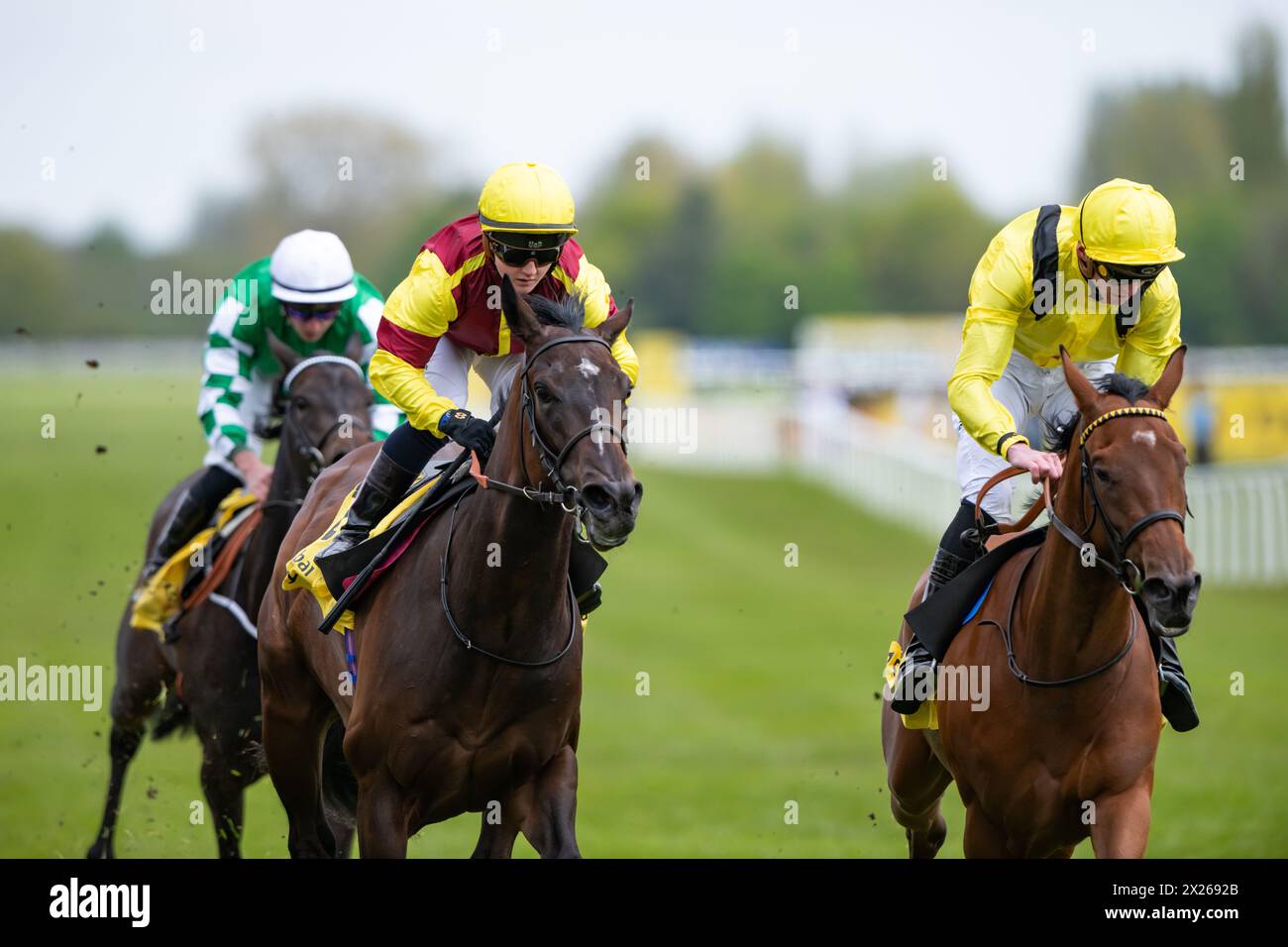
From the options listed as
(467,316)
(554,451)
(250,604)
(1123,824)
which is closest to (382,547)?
(467,316)

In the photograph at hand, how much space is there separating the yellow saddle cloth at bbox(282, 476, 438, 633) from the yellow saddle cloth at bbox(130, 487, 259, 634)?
1837mm

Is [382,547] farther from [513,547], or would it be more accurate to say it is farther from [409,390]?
[513,547]

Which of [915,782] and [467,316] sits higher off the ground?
[467,316]

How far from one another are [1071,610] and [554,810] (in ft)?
5.90

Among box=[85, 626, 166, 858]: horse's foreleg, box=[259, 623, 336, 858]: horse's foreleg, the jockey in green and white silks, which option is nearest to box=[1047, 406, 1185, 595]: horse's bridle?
box=[259, 623, 336, 858]: horse's foreleg

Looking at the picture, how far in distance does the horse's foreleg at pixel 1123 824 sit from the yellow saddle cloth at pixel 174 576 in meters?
4.39

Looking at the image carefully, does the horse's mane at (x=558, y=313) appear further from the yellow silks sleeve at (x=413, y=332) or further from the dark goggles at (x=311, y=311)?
the dark goggles at (x=311, y=311)

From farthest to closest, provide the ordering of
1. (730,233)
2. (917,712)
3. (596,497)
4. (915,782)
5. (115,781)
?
(730,233), (115,781), (915,782), (917,712), (596,497)

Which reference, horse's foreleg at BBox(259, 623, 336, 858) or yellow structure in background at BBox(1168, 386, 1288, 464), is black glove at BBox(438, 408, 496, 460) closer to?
horse's foreleg at BBox(259, 623, 336, 858)

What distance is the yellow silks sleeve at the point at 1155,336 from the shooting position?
18.5ft

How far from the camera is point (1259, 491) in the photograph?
18.9 m

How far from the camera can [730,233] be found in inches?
3000

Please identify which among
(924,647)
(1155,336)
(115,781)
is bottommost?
(115,781)
